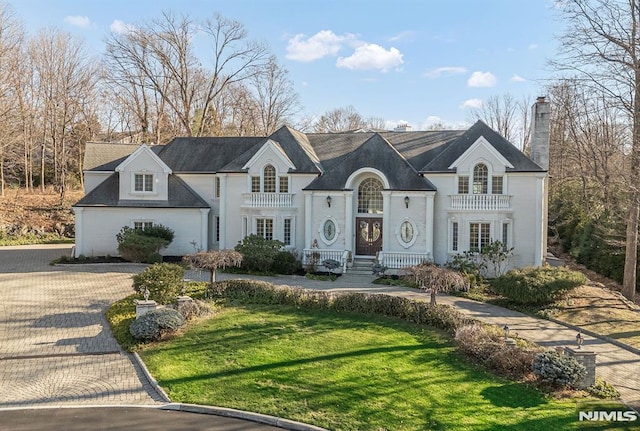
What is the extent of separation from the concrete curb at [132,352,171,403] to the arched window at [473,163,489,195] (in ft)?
65.9

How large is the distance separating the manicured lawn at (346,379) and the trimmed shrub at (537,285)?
6045 millimetres

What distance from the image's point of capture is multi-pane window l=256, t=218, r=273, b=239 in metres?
29.0

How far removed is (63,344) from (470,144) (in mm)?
23024

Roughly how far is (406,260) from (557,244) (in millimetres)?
24285

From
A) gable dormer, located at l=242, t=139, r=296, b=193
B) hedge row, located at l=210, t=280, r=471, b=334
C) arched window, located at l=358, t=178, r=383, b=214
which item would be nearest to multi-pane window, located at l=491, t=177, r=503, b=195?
arched window, located at l=358, t=178, r=383, b=214

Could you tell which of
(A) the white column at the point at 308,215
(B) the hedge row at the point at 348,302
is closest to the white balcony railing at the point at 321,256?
(A) the white column at the point at 308,215

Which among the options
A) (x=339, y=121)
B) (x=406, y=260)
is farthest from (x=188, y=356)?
(x=339, y=121)

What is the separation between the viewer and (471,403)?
10.8m

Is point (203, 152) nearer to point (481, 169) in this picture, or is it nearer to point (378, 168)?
point (378, 168)

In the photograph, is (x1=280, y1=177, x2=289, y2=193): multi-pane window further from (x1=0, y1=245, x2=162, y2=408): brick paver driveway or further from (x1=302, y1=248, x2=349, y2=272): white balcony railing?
(x1=0, y1=245, x2=162, y2=408): brick paver driveway

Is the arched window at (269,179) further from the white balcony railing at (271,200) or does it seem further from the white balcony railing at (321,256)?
the white balcony railing at (321,256)

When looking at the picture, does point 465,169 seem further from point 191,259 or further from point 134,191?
point 134,191

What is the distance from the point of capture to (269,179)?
96.3ft

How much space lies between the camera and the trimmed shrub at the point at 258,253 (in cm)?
2567
